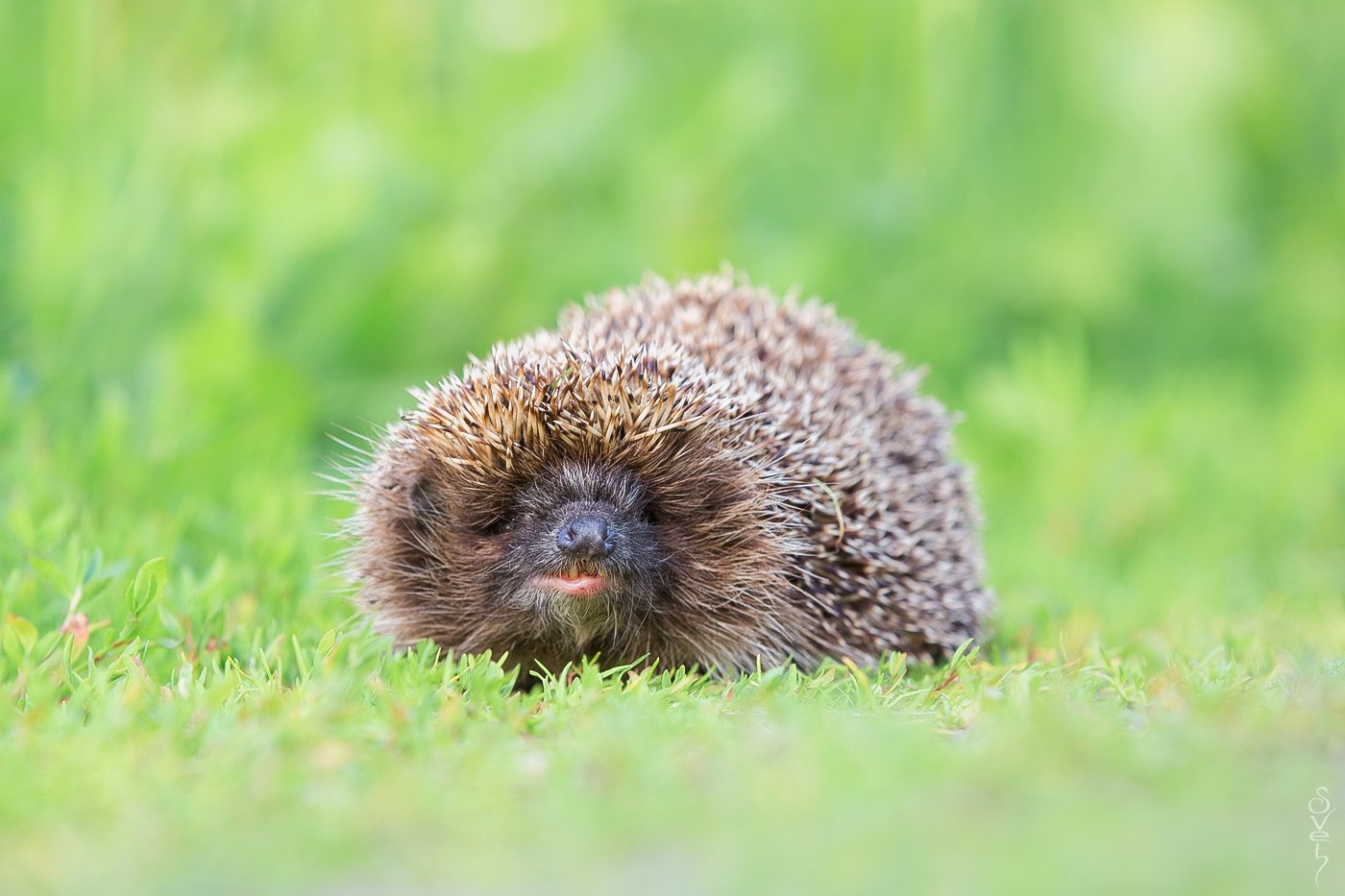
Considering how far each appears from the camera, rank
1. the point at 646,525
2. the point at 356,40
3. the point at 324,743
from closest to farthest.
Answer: the point at 324,743 → the point at 646,525 → the point at 356,40

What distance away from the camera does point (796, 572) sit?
17.2 feet

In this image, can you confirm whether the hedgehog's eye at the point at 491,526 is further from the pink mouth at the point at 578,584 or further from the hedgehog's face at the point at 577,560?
the pink mouth at the point at 578,584

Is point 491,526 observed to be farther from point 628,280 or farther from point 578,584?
point 628,280

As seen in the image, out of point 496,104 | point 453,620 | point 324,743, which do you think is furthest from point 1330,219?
point 324,743

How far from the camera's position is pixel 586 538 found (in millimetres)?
4781

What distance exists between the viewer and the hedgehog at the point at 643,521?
4977 millimetres

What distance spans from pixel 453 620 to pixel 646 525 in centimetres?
75

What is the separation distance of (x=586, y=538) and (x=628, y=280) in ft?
17.8

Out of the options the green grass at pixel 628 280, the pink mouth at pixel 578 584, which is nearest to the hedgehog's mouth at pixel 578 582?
the pink mouth at pixel 578 584

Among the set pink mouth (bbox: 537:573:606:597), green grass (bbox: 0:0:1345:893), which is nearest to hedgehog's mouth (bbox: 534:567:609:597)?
pink mouth (bbox: 537:573:606:597)

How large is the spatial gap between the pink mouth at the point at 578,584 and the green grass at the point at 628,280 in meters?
0.32

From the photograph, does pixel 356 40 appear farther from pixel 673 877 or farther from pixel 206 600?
pixel 673 877

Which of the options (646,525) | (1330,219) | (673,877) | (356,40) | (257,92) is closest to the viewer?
(673,877)

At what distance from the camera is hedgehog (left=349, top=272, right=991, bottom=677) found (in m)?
4.98
